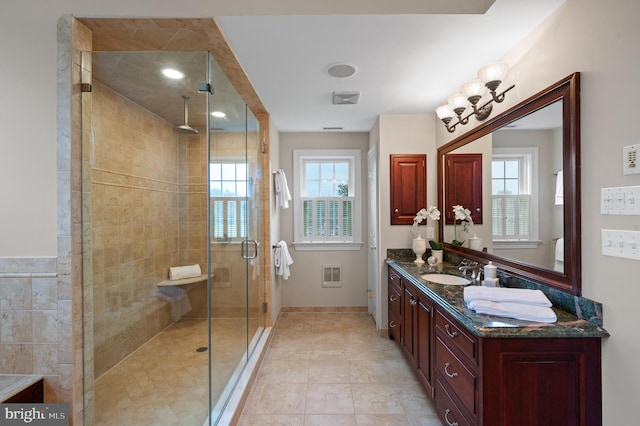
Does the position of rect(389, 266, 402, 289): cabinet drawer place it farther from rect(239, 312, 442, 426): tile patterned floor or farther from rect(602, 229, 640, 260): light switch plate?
rect(602, 229, 640, 260): light switch plate

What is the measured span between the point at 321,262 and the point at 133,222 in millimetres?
2361

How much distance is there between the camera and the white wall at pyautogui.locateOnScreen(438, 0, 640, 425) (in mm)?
1102

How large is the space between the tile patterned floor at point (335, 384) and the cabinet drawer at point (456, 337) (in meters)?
0.69

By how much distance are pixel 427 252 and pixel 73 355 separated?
2.93 meters

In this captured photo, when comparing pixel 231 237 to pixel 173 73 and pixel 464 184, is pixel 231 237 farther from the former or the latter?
pixel 464 184

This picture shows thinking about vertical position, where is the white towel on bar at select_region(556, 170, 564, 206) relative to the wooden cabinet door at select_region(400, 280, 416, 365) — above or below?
above

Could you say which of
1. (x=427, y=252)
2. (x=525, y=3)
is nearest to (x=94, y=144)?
(x=525, y=3)

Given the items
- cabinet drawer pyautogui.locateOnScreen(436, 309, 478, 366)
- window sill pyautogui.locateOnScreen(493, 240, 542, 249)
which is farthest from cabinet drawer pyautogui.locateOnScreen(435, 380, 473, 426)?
window sill pyautogui.locateOnScreen(493, 240, 542, 249)

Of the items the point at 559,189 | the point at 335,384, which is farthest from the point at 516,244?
the point at 335,384

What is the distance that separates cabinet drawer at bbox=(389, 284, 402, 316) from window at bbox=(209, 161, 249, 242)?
60.7 inches

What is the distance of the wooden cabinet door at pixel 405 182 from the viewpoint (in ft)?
9.90

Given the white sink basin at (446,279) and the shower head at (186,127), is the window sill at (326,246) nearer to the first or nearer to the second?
the white sink basin at (446,279)

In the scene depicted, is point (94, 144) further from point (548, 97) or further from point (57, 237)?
point (548, 97)

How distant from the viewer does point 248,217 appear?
2.52 metres
